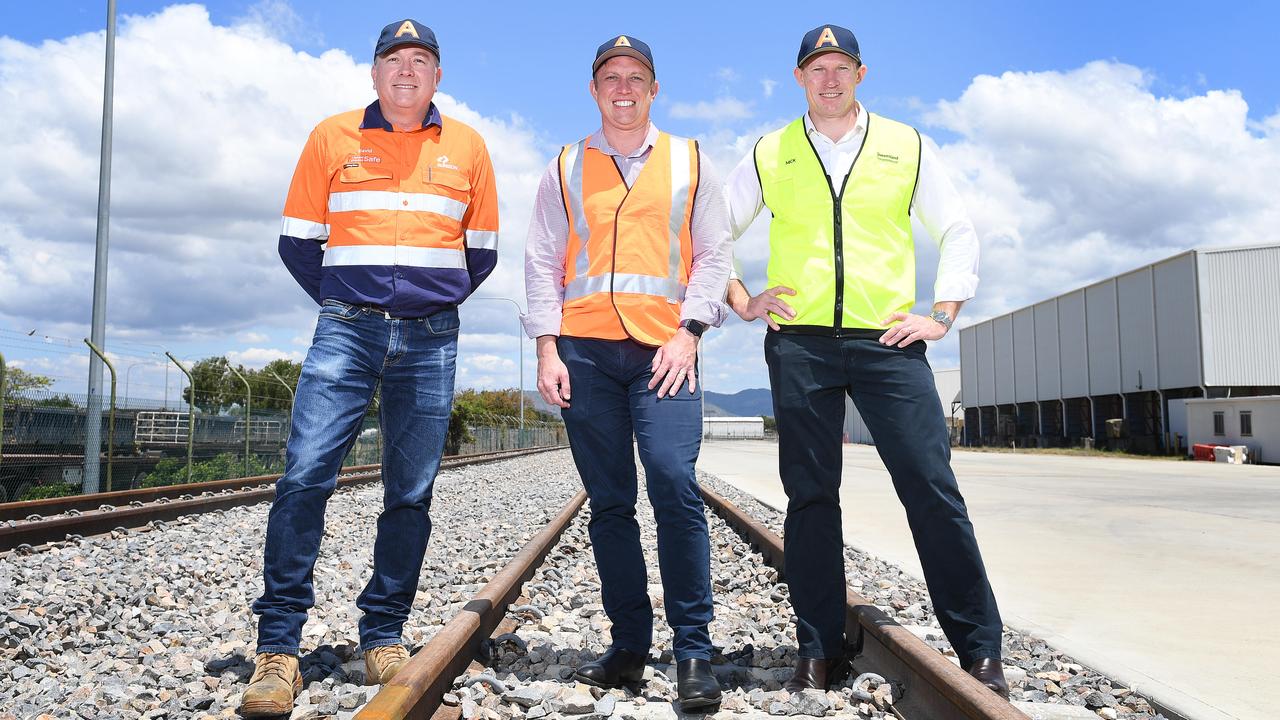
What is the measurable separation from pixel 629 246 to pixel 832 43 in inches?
37.9

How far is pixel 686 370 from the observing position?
294cm

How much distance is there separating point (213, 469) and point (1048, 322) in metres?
49.7

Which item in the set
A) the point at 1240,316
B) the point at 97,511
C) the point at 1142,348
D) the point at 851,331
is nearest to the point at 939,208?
the point at 851,331

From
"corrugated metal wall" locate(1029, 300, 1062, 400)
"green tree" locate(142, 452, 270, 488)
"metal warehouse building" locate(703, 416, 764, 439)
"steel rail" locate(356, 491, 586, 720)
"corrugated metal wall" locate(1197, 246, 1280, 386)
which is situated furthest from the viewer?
"metal warehouse building" locate(703, 416, 764, 439)

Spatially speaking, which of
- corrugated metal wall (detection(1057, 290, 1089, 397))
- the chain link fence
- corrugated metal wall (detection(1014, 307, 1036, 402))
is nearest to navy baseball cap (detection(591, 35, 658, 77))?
the chain link fence

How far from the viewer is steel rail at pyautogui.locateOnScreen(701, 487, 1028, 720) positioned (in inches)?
94.8

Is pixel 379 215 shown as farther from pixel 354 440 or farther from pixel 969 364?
pixel 969 364

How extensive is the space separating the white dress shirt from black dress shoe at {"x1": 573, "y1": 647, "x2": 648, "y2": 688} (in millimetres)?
1568

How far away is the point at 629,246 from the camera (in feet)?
9.82

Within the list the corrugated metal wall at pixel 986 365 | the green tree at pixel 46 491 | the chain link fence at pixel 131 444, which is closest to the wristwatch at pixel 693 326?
the chain link fence at pixel 131 444

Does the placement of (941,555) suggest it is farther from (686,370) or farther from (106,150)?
(106,150)

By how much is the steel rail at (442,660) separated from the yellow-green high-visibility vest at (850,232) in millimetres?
1554

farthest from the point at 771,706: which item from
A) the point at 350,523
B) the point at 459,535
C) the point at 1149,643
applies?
the point at 350,523

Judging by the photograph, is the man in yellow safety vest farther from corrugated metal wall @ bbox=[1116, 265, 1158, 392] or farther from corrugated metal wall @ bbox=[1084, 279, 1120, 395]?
corrugated metal wall @ bbox=[1084, 279, 1120, 395]
